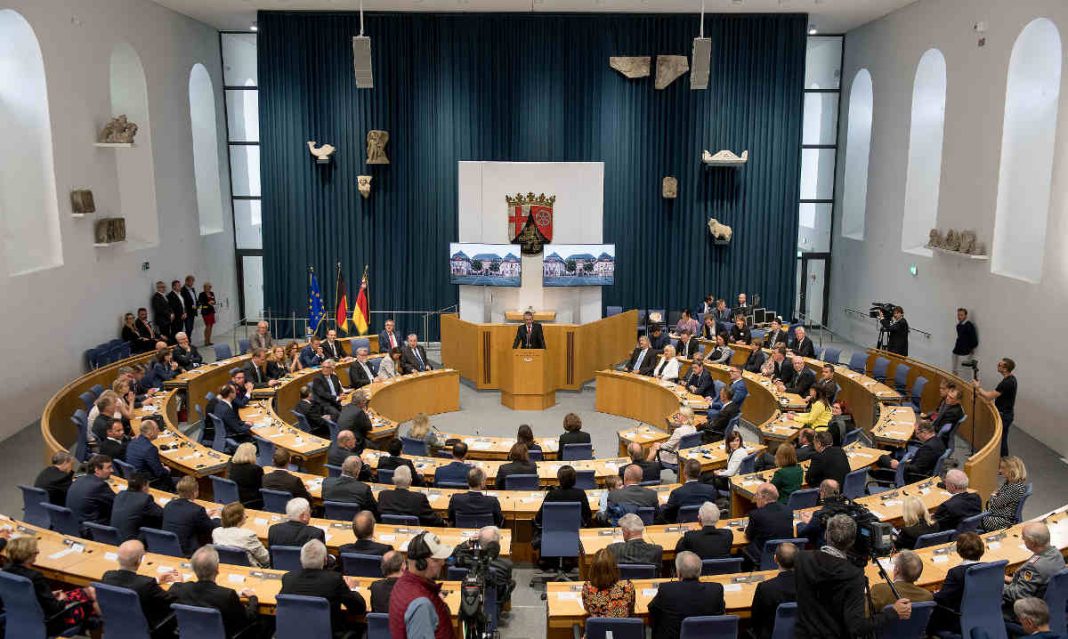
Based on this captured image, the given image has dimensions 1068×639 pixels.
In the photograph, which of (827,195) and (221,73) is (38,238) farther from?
(827,195)

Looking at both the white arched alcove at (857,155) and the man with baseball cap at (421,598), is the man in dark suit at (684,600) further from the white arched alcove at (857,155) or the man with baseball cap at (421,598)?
the white arched alcove at (857,155)

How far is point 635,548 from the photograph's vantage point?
22.5 ft

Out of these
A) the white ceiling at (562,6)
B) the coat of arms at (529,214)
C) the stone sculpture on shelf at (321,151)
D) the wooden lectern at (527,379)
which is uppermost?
the white ceiling at (562,6)

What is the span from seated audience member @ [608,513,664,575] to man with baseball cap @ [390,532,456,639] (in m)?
2.05

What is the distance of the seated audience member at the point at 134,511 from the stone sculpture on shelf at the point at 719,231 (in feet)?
51.6

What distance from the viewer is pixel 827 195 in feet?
73.8

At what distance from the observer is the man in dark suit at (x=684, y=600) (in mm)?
5852

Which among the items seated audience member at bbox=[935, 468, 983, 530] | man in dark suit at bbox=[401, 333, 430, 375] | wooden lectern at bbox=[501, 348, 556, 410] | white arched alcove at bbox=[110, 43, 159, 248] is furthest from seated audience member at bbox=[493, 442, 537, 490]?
white arched alcove at bbox=[110, 43, 159, 248]

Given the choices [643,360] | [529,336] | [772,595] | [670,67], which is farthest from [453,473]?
[670,67]

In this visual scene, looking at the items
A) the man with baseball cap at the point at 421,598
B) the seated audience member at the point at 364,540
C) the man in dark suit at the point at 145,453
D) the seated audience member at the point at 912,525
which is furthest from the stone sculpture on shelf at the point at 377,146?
the man with baseball cap at the point at 421,598

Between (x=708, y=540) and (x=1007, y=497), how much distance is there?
9.50 feet

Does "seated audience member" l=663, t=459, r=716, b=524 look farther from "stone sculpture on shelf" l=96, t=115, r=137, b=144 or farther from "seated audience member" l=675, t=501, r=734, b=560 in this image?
"stone sculpture on shelf" l=96, t=115, r=137, b=144

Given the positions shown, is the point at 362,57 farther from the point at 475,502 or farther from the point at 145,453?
the point at 475,502

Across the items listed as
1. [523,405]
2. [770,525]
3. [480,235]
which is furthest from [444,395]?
[770,525]
